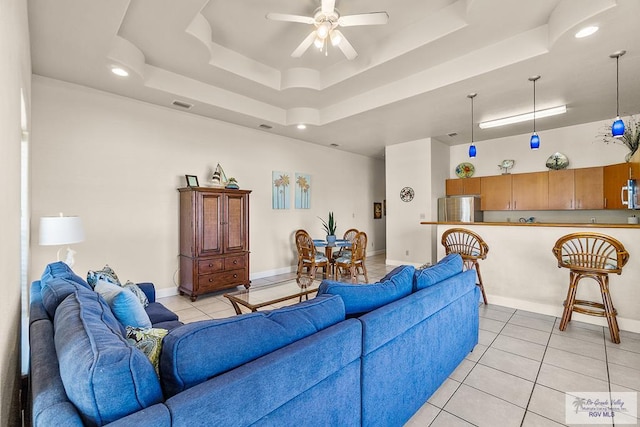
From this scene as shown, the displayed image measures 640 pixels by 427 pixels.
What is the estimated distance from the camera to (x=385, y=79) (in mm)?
3857

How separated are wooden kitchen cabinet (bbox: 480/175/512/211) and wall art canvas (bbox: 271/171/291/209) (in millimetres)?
4035

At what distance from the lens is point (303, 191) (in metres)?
6.13

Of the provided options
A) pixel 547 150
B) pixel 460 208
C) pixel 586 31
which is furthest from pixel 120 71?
pixel 547 150

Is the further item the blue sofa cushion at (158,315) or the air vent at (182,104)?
the air vent at (182,104)

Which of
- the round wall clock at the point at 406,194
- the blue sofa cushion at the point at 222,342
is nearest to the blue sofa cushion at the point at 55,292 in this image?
the blue sofa cushion at the point at 222,342

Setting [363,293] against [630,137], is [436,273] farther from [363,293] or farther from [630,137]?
[630,137]

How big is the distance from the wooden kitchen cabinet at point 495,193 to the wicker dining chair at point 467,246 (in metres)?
2.58

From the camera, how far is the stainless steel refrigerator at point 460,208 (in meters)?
5.85

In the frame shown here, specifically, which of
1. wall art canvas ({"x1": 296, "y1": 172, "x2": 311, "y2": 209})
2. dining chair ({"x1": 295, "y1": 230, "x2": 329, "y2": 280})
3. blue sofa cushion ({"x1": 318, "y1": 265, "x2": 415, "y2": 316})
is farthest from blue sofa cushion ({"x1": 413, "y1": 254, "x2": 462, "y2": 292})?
wall art canvas ({"x1": 296, "y1": 172, "x2": 311, "y2": 209})

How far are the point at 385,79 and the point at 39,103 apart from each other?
161 inches

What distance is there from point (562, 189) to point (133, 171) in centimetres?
700

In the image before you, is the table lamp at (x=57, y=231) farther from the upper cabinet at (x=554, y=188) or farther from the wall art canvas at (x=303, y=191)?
the upper cabinet at (x=554, y=188)

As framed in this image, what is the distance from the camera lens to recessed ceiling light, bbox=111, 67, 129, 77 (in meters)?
3.11

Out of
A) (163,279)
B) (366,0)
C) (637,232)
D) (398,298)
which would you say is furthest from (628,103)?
(163,279)
